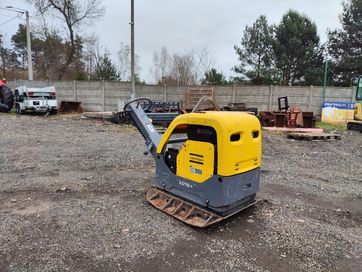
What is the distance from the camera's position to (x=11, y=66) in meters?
37.2

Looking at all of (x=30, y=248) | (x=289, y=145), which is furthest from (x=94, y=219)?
(x=289, y=145)

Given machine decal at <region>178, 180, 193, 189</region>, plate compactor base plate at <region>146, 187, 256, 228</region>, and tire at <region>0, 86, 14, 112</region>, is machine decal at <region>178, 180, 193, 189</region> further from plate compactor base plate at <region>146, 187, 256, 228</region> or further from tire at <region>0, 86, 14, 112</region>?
tire at <region>0, 86, 14, 112</region>

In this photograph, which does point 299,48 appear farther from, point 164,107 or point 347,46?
point 164,107

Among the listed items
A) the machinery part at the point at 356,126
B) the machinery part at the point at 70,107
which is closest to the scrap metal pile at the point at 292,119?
the machinery part at the point at 356,126

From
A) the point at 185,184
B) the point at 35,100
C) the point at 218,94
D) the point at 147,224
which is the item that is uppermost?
the point at 218,94

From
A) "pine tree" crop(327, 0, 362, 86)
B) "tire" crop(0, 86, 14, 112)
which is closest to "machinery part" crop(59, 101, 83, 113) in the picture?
"tire" crop(0, 86, 14, 112)

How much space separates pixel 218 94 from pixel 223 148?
12.5 metres

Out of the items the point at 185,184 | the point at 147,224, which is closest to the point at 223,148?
the point at 185,184

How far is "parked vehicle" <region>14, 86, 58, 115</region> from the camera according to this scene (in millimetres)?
13828

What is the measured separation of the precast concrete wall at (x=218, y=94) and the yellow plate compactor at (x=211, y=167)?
1181 centimetres

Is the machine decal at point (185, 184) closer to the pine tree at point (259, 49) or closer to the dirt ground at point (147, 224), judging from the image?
the dirt ground at point (147, 224)

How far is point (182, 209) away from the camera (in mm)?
3268

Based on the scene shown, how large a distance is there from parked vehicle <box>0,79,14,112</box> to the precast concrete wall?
3039 mm

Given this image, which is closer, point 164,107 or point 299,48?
point 164,107
